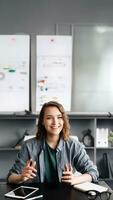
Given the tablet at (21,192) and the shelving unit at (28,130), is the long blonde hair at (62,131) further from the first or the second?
the shelving unit at (28,130)

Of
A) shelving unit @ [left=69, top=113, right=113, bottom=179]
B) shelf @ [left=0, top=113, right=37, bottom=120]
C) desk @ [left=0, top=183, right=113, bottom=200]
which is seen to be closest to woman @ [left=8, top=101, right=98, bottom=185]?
desk @ [left=0, top=183, right=113, bottom=200]

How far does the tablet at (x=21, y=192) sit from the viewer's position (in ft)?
5.50

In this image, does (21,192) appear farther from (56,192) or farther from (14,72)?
(14,72)

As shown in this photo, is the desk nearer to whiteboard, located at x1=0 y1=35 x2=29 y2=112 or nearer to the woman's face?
the woman's face

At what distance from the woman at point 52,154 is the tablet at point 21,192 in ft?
0.62

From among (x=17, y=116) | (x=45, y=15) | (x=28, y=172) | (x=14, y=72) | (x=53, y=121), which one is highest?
(x=45, y=15)

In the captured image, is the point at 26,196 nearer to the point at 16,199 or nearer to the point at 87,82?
the point at 16,199

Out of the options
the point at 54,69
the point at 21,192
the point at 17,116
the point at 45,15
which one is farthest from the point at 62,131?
the point at 45,15

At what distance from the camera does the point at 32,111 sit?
4148 millimetres

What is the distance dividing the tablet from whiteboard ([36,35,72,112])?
2359mm

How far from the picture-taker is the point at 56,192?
5.75 ft

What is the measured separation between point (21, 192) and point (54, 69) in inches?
100

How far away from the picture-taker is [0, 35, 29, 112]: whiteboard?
4.04 metres

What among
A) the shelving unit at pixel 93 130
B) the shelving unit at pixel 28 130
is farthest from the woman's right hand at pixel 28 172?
the shelving unit at pixel 93 130
